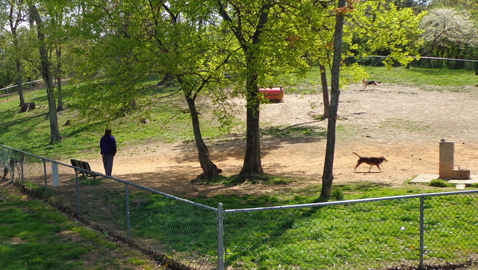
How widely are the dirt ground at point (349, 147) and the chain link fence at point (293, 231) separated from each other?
13.5ft

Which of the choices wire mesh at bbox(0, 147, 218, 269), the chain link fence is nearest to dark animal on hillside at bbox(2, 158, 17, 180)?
wire mesh at bbox(0, 147, 218, 269)

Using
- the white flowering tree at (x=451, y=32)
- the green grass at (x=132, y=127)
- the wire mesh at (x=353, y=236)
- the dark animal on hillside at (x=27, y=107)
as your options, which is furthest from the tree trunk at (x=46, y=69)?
the white flowering tree at (x=451, y=32)

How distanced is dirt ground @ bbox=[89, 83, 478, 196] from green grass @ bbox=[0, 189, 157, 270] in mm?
4700

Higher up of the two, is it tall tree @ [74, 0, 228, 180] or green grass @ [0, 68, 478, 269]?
tall tree @ [74, 0, 228, 180]

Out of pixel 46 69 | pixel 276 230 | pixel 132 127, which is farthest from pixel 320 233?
pixel 132 127

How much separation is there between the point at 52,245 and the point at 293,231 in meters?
4.66

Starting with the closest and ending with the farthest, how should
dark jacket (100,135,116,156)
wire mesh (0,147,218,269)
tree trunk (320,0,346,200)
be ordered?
wire mesh (0,147,218,269) < tree trunk (320,0,346,200) < dark jacket (100,135,116,156)

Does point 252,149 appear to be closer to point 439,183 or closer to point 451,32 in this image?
point 439,183

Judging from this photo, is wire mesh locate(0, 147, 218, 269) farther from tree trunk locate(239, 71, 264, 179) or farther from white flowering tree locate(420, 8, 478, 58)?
white flowering tree locate(420, 8, 478, 58)

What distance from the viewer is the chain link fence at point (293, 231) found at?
7309 mm

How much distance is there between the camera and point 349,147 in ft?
72.1

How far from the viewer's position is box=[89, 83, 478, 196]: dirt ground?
53.7 feet

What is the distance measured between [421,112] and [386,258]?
23494 mm

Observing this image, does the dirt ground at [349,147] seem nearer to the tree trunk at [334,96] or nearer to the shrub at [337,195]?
the shrub at [337,195]
